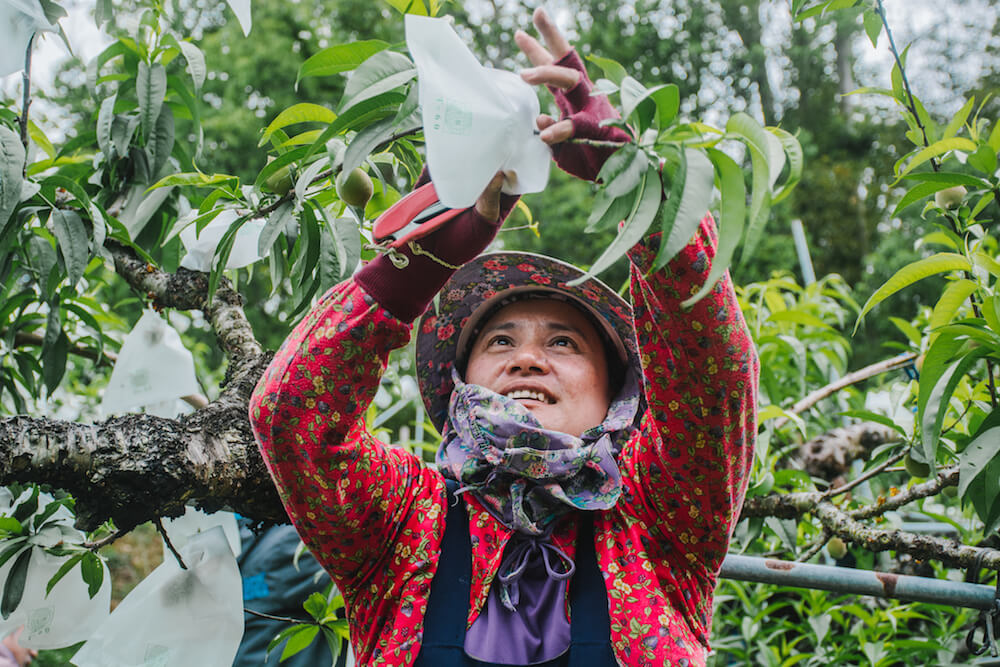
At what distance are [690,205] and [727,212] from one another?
4 cm

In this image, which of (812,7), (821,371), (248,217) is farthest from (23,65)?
(821,371)

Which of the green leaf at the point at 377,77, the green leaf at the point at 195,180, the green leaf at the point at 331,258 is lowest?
the green leaf at the point at 331,258

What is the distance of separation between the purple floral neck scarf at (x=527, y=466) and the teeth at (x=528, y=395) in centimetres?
5

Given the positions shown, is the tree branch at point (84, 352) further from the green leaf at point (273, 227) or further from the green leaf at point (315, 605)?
the green leaf at point (273, 227)

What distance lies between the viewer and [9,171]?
1211 millimetres

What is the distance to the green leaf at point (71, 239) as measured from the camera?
1264 mm

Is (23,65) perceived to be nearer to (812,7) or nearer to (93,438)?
(93,438)

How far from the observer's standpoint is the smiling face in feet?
4.10

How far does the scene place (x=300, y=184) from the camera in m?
0.93

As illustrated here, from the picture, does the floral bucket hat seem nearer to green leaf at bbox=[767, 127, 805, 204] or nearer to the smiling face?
the smiling face

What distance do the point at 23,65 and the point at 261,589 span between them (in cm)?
158

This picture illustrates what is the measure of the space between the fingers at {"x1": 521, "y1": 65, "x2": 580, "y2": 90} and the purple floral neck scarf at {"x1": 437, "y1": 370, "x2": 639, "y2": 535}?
1.73ft

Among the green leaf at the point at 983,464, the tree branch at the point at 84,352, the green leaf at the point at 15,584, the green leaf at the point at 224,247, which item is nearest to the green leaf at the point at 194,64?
the green leaf at the point at 224,247

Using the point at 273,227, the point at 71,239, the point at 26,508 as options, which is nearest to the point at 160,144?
the point at 71,239
